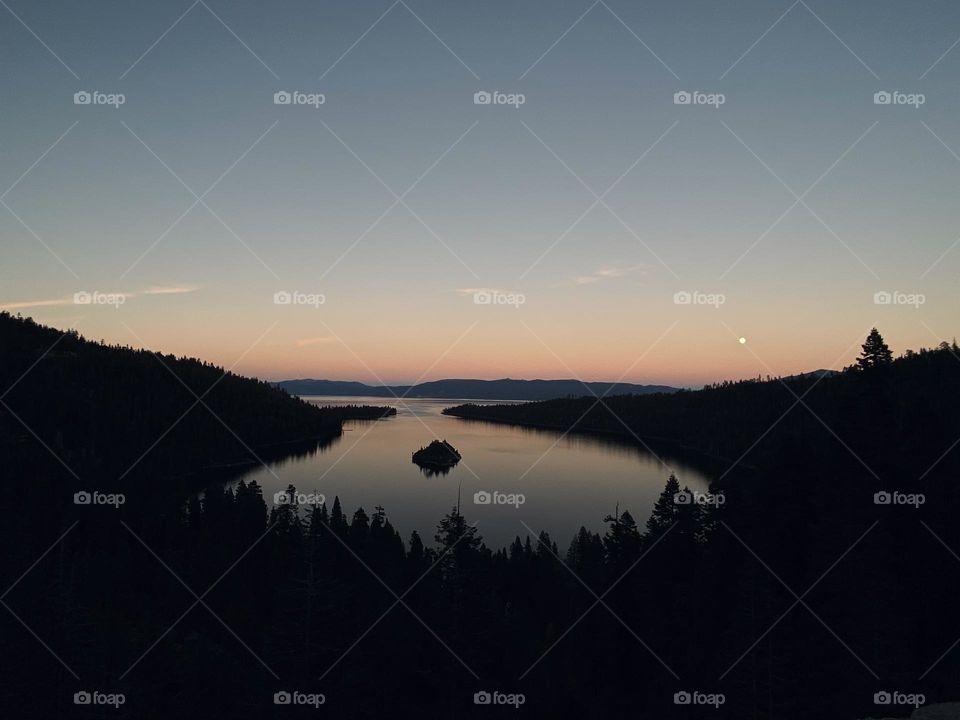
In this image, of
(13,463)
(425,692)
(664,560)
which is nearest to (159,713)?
(425,692)

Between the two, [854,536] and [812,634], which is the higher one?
[854,536]

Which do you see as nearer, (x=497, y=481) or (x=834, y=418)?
(x=834, y=418)

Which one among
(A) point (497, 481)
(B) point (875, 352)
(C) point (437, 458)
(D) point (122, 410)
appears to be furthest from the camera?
Result: (D) point (122, 410)

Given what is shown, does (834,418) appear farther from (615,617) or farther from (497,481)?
(497,481)

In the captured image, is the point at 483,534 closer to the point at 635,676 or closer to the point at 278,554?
the point at 278,554

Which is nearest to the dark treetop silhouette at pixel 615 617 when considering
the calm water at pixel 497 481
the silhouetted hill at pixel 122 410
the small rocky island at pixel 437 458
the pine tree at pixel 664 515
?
the pine tree at pixel 664 515

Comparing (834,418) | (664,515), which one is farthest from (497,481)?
(834,418)

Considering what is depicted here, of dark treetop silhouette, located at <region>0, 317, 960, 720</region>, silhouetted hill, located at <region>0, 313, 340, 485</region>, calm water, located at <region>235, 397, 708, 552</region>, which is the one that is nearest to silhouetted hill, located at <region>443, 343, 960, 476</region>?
dark treetop silhouette, located at <region>0, 317, 960, 720</region>
